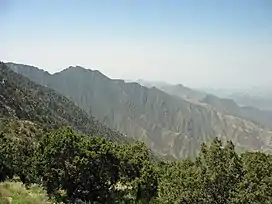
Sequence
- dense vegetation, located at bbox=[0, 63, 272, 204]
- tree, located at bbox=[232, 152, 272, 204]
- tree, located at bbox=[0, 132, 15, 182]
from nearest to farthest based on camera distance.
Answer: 1. tree, located at bbox=[232, 152, 272, 204]
2. dense vegetation, located at bbox=[0, 63, 272, 204]
3. tree, located at bbox=[0, 132, 15, 182]

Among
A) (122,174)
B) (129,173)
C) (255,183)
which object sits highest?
(255,183)

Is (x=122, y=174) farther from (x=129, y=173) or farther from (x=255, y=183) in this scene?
(x=255, y=183)

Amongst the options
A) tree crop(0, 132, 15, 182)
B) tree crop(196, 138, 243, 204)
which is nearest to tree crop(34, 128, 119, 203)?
tree crop(0, 132, 15, 182)

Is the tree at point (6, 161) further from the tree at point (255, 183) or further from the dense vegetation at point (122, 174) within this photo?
the tree at point (255, 183)

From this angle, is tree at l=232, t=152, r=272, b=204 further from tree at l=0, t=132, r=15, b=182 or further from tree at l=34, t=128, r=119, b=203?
tree at l=0, t=132, r=15, b=182

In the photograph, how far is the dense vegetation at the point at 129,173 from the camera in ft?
86.3

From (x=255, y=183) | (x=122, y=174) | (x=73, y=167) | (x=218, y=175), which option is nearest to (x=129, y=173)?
(x=122, y=174)

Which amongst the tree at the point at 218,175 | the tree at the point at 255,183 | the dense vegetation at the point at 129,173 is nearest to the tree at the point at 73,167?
the dense vegetation at the point at 129,173

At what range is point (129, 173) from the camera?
4628 centimetres

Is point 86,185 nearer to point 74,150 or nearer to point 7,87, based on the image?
point 74,150

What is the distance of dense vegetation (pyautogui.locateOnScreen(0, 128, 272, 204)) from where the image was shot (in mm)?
26297

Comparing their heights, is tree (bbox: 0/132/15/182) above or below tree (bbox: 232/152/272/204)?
below

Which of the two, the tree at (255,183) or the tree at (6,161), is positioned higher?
the tree at (255,183)

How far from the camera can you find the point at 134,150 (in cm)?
4922
